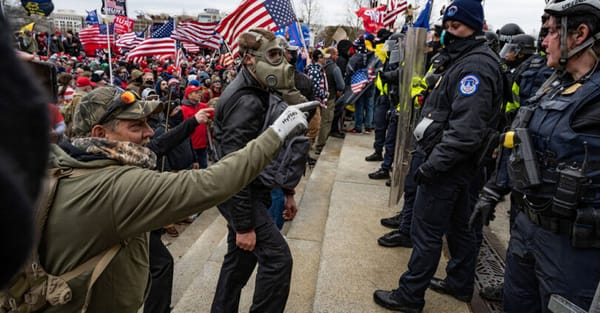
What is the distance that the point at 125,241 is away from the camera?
1.67 metres

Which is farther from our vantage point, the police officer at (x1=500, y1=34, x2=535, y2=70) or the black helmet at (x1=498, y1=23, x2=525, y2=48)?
the black helmet at (x1=498, y1=23, x2=525, y2=48)

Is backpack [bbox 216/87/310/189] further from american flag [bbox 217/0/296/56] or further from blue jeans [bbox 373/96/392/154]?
blue jeans [bbox 373/96/392/154]

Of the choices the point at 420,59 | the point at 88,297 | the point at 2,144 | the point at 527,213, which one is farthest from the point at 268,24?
the point at 2,144

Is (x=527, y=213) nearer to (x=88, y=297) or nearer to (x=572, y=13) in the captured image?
(x=572, y=13)

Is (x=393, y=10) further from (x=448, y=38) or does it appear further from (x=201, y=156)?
(x=448, y=38)

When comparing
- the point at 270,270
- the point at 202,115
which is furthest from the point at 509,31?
the point at 270,270

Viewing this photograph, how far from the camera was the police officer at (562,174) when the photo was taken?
1.92 m

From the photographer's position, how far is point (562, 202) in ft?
6.48

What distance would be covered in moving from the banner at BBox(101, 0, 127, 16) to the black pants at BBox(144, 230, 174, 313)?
29.3 feet

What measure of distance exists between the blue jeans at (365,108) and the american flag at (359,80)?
55 cm

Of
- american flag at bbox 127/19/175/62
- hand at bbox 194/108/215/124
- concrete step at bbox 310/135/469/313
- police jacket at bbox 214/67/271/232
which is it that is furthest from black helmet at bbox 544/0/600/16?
american flag at bbox 127/19/175/62

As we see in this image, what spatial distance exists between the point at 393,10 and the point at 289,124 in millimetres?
8069

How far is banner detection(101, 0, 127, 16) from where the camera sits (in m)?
10.3

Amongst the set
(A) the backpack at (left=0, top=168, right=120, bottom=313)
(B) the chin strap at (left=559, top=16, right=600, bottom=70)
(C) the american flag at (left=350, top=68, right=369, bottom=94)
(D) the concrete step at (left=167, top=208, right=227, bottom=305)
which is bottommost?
(D) the concrete step at (left=167, top=208, right=227, bottom=305)
